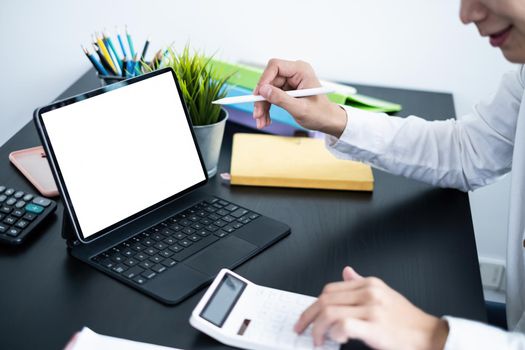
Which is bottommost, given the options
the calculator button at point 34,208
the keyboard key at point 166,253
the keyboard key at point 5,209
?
the keyboard key at point 166,253

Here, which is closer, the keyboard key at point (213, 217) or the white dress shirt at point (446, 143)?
the keyboard key at point (213, 217)

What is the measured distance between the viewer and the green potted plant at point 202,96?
3.32 ft

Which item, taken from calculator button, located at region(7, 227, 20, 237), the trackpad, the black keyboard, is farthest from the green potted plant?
calculator button, located at region(7, 227, 20, 237)

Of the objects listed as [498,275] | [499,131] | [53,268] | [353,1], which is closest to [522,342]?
[499,131]

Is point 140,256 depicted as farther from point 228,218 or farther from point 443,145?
point 443,145

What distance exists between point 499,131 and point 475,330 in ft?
1.68

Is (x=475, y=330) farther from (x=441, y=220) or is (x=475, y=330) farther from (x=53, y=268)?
(x=53, y=268)

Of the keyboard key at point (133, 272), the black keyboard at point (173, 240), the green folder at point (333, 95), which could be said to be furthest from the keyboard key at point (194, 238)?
the green folder at point (333, 95)

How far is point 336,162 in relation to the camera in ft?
3.68

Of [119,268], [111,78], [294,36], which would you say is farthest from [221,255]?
[294,36]

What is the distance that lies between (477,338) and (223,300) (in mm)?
296

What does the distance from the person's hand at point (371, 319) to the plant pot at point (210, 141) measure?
42 cm

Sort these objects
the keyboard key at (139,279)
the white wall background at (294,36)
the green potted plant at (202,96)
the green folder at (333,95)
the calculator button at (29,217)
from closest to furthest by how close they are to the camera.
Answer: the keyboard key at (139,279) → the calculator button at (29,217) → the green potted plant at (202,96) → the green folder at (333,95) → the white wall background at (294,36)

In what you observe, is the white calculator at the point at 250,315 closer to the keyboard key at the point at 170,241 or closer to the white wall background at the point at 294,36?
the keyboard key at the point at 170,241
